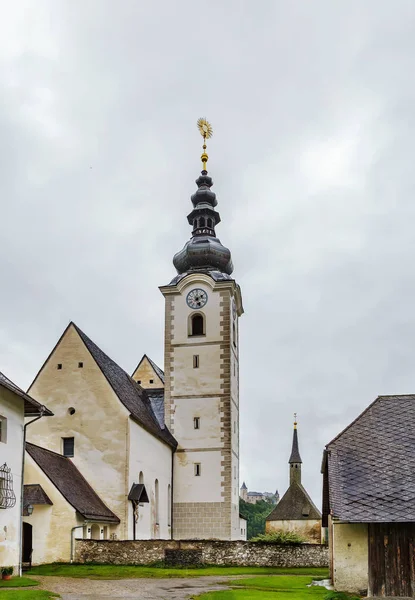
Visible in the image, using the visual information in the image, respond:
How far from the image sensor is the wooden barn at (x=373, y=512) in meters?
19.1

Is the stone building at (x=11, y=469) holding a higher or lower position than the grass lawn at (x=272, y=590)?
higher

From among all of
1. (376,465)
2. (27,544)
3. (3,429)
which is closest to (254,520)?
(27,544)

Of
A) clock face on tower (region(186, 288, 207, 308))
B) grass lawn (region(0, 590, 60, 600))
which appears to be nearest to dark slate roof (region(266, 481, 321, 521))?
clock face on tower (region(186, 288, 207, 308))

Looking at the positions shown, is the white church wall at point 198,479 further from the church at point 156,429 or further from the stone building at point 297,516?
the stone building at point 297,516

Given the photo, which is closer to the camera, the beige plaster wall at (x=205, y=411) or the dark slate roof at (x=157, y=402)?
the beige plaster wall at (x=205, y=411)

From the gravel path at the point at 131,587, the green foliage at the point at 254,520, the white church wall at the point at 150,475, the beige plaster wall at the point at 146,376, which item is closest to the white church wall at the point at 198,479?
the white church wall at the point at 150,475

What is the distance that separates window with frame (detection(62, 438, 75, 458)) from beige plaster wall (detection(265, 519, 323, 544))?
32256 mm

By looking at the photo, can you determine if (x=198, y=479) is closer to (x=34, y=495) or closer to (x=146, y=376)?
(x=146, y=376)

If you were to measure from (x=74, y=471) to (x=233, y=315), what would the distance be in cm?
1593

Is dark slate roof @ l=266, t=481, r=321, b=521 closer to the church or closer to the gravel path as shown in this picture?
the church

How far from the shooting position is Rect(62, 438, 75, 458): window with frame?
120 ft

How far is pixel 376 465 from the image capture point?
69.1ft

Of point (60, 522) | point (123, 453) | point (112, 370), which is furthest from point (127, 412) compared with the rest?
point (60, 522)

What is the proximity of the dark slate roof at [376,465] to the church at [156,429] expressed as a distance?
41.1 feet
